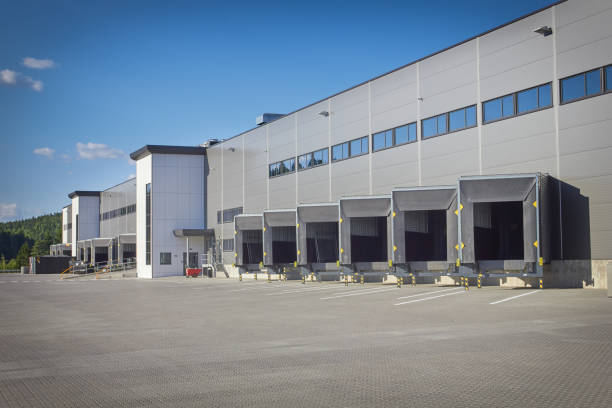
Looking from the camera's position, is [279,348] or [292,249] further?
[292,249]

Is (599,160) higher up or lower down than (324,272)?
higher up

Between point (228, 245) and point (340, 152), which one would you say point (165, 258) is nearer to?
point (228, 245)

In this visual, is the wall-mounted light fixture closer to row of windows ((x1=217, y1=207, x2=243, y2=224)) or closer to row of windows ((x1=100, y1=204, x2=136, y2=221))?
row of windows ((x1=217, y1=207, x2=243, y2=224))

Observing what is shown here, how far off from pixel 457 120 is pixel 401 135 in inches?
161

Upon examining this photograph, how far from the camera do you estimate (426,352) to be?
9438mm

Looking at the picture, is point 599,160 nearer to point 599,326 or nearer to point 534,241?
point 534,241

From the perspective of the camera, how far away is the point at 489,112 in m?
27.2

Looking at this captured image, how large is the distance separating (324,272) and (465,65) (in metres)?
13.0

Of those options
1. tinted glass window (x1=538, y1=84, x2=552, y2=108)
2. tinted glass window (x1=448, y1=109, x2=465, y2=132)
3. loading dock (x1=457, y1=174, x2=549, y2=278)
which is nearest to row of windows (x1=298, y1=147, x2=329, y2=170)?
tinted glass window (x1=448, y1=109, x2=465, y2=132)

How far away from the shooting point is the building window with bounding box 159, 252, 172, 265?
54.5 metres

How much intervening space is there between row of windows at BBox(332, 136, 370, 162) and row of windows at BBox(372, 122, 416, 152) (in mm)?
917

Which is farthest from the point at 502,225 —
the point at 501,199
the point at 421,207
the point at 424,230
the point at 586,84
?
the point at 586,84

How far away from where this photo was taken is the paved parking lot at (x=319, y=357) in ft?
22.1

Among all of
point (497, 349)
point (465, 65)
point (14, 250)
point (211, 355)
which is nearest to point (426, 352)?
point (497, 349)
